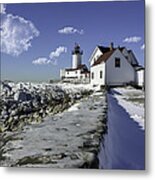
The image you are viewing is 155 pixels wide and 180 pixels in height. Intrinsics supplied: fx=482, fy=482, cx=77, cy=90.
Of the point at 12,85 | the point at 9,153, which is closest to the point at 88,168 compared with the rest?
the point at 9,153

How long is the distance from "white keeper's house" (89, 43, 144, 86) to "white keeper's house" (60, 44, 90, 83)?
0.03 metres

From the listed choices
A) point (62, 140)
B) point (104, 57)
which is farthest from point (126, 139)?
point (104, 57)

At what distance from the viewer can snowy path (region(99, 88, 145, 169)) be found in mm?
2195

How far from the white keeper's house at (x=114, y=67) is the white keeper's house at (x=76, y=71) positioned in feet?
0.11

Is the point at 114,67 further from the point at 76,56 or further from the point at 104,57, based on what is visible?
the point at 76,56

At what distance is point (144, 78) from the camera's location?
2203mm

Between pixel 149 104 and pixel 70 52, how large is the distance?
1.48ft

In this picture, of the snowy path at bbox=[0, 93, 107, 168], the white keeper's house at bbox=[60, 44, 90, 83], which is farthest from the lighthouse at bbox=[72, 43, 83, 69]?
the snowy path at bbox=[0, 93, 107, 168]

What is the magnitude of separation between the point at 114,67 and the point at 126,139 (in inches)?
14.1

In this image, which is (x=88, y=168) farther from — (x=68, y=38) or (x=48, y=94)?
(x=68, y=38)

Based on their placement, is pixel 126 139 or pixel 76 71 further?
pixel 76 71

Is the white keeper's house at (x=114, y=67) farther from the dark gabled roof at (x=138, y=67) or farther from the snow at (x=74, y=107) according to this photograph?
the snow at (x=74, y=107)

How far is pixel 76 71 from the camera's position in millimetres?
2328

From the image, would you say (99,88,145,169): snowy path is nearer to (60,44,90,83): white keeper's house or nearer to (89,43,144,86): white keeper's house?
(89,43,144,86): white keeper's house
